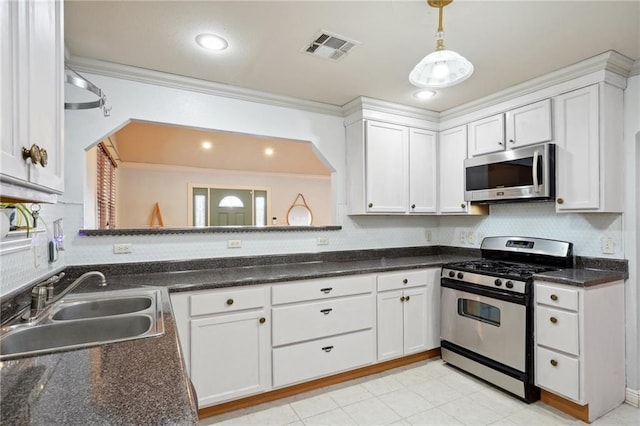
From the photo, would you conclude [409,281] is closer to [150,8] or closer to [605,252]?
[605,252]

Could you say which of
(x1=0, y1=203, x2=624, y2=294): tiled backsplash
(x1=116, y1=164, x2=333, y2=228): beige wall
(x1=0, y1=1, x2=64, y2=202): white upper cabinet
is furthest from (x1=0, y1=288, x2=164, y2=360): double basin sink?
(x1=116, y1=164, x2=333, y2=228): beige wall

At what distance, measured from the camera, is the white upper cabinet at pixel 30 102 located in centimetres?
68

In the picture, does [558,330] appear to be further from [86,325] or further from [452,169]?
[86,325]

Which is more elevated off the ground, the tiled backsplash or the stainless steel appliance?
the tiled backsplash

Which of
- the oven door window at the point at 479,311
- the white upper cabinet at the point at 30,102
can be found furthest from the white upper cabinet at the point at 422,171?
the white upper cabinet at the point at 30,102

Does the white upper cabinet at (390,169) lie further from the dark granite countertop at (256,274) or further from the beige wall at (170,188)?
the beige wall at (170,188)

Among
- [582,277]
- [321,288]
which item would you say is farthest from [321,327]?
[582,277]

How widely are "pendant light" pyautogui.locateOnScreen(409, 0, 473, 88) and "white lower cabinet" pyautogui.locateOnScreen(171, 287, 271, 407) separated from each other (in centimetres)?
166

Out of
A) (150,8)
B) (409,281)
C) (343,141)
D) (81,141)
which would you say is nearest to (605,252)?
(409,281)

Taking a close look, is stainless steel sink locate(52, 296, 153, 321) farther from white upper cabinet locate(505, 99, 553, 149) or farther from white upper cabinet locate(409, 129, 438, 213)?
white upper cabinet locate(505, 99, 553, 149)

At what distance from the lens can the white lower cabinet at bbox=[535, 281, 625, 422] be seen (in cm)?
213

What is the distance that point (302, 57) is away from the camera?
229 cm

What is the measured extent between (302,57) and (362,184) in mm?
1261

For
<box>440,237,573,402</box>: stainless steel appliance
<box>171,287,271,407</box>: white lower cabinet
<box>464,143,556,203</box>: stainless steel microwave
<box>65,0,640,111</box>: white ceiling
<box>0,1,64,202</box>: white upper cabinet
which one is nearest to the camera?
<box>0,1,64,202</box>: white upper cabinet
